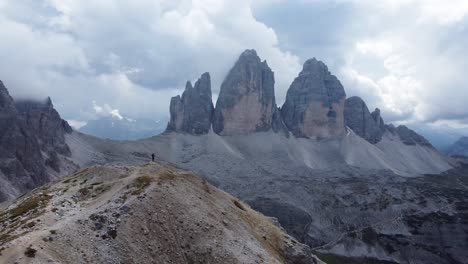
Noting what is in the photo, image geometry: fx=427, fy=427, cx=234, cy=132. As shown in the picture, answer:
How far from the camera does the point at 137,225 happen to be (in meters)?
44.1

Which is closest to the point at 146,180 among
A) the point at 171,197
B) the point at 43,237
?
the point at 171,197

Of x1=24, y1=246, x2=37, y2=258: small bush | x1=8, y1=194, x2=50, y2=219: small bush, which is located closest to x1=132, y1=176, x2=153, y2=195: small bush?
x1=8, y1=194, x2=50, y2=219: small bush

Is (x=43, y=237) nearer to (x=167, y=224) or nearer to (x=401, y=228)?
(x=167, y=224)

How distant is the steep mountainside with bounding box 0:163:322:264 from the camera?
38281 millimetres

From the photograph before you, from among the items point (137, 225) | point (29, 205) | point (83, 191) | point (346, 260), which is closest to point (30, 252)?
point (137, 225)

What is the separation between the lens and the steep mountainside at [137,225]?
38.3m

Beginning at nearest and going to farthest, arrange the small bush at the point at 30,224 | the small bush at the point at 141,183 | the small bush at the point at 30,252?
the small bush at the point at 30,252, the small bush at the point at 30,224, the small bush at the point at 141,183

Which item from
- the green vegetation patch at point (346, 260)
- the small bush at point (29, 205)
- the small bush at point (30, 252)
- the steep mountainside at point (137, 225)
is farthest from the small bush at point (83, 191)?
the green vegetation patch at point (346, 260)

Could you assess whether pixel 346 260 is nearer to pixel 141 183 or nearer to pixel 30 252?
pixel 141 183

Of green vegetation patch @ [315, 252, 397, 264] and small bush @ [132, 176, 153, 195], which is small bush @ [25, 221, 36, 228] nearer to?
small bush @ [132, 176, 153, 195]

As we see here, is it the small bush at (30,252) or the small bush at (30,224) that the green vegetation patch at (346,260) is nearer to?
the small bush at (30,224)

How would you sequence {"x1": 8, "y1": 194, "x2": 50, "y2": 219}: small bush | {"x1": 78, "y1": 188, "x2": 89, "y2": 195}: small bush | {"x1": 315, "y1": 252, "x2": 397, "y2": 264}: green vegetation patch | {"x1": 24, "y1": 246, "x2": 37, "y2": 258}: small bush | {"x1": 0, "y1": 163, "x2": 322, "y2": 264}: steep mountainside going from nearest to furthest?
Answer: {"x1": 24, "y1": 246, "x2": 37, "y2": 258}: small bush
{"x1": 0, "y1": 163, "x2": 322, "y2": 264}: steep mountainside
{"x1": 8, "y1": 194, "x2": 50, "y2": 219}: small bush
{"x1": 78, "y1": 188, "x2": 89, "y2": 195}: small bush
{"x1": 315, "y1": 252, "x2": 397, "y2": 264}: green vegetation patch

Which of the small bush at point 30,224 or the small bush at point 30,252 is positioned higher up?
the small bush at point 30,224

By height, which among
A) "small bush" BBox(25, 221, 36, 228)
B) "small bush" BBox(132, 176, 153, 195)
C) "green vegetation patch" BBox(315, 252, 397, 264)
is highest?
"small bush" BBox(132, 176, 153, 195)
